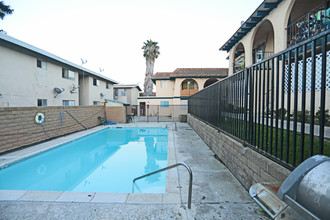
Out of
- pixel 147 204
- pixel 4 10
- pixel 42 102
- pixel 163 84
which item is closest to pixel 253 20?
pixel 147 204

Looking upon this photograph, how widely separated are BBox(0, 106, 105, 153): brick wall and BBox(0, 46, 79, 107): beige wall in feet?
11.2

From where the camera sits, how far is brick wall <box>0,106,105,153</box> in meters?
6.18

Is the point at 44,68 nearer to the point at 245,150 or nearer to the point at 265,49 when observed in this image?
the point at 245,150

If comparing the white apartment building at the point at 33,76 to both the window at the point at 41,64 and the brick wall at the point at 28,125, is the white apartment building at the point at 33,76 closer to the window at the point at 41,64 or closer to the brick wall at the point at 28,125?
the window at the point at 41,64

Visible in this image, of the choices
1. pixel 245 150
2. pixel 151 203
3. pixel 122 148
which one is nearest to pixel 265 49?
pixel 245 150

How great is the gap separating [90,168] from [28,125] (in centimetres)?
373

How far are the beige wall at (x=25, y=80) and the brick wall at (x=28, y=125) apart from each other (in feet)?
11.2

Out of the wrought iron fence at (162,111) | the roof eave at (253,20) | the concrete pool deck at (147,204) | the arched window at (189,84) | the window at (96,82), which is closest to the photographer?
the concrete pool deck at (147,204)

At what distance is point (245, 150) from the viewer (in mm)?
3266

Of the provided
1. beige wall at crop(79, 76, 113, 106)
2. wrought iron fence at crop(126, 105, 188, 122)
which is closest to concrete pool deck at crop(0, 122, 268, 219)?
beige wall at crop(79, 76, 113, 106)

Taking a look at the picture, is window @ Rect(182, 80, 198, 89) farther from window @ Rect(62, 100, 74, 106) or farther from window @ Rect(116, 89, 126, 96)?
window @ Rect(62, 100, 74, 106)

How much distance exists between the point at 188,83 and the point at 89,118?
14.5 m

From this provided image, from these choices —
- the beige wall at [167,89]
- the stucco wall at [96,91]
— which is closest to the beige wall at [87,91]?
the stucco wall at [96,91]

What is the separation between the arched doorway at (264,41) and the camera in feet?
32.0
